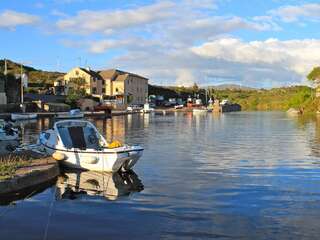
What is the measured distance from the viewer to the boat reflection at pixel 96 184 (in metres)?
18.8

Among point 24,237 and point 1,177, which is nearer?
point 24,237

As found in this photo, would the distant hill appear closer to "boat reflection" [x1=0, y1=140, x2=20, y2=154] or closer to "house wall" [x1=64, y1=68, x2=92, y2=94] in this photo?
"house wall" [x1=64, y1=68, x2=92, y2=94]

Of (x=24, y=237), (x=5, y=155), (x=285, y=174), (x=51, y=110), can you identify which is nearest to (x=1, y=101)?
(x=51, y=110)

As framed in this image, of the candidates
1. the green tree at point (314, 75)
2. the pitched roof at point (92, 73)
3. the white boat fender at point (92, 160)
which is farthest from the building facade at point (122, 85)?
the white boat fender at point (92, 160)

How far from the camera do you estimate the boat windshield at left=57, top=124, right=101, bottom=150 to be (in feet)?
86.4

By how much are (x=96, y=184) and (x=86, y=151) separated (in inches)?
112

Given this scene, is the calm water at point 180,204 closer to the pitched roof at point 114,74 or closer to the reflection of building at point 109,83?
the reflection of building at point 109,83

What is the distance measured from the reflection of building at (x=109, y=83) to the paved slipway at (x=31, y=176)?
101522 millimetres

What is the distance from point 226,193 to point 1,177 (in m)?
8.09

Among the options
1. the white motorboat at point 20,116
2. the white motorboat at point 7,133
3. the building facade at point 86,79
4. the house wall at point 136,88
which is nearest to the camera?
the white motorboat at point 7,133

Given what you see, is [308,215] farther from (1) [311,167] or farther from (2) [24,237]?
(1) [311,167]

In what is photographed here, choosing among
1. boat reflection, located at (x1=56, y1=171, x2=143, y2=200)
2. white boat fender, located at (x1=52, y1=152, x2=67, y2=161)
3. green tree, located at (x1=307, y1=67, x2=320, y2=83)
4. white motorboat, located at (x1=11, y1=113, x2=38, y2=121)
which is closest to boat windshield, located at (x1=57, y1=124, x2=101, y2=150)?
white boat fender, located at (x1=52, y1=152, x2=67, y2=161)

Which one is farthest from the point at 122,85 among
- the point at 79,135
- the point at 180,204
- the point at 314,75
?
the point at 180,204

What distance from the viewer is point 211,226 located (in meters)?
13.9
